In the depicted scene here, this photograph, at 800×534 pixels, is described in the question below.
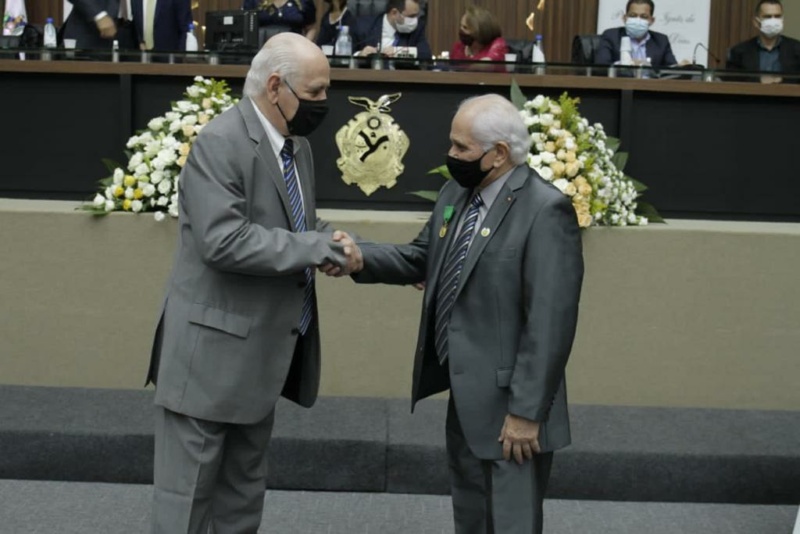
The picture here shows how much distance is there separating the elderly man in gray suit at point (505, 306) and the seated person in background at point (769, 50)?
4416 millimetres

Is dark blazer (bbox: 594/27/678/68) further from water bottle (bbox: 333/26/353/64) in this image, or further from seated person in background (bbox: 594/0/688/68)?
water bottle (bbox: 333/26/353/64)

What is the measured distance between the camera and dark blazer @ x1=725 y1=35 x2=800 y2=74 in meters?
7.42

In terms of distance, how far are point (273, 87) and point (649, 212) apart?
263 centimetres

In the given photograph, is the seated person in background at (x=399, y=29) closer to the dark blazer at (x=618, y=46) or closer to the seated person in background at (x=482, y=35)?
the seated person in background at (x=482, y=35)

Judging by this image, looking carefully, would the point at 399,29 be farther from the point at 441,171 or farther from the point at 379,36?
the point at 441,171

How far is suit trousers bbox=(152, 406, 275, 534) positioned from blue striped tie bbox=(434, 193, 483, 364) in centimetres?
62

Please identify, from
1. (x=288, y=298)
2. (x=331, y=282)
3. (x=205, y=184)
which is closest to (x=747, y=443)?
(x=331, y=282)


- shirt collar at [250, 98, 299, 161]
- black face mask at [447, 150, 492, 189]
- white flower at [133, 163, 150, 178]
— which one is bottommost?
white flower at [133, 163, 150, 178]

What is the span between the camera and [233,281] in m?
3.43

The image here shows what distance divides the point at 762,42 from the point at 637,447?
359 centimetres

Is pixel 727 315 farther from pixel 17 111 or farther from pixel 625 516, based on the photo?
pixel 17 111

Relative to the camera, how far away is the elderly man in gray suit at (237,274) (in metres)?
3.32

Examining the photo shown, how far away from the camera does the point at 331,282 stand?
5363 mm

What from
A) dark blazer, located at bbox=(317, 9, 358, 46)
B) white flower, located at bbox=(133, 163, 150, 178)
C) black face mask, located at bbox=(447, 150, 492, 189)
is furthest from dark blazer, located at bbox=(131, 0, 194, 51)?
black face mask, located at bbox=(447, 150, 492, 189)
